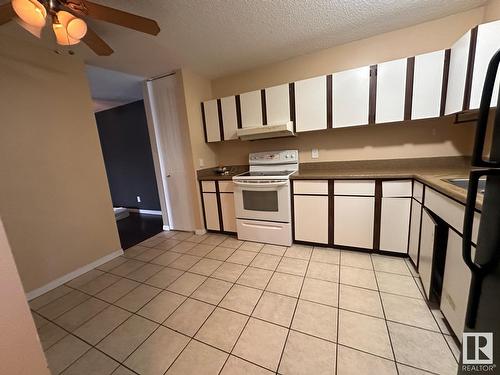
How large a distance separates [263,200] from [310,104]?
1.29m

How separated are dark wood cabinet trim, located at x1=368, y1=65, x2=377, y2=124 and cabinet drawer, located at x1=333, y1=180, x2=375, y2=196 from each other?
684 mm

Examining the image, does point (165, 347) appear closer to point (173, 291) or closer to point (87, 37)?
point (173, 291)

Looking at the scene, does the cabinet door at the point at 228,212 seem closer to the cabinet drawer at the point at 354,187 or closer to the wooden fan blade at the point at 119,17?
the cabinet drawer at the point at 354,187

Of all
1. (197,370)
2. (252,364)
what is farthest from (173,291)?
(252,364)

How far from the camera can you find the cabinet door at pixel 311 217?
7.94ft

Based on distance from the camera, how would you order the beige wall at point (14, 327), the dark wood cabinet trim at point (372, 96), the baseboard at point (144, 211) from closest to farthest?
the beige wall at point (14, 327) < the dark wood cabinet trim at point (372, 96) < the baseboard at point (144, 211)

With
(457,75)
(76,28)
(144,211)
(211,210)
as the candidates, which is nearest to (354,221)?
(457,75)

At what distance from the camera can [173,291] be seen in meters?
1.96

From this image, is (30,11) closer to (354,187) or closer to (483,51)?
(354,187)

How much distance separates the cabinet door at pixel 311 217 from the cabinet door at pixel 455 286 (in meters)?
1.15

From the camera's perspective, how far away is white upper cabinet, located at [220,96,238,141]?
9.55 ft

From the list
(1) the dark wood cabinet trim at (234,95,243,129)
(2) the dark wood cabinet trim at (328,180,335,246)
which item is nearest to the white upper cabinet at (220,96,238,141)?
(1) the dark wood cabinet trim at (234,95,243,129)

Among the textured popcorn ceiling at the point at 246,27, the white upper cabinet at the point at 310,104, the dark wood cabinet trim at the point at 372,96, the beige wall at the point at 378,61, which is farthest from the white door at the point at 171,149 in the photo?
the dark wood cabinet trim at the point at 372,96

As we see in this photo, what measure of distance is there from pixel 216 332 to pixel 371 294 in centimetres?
127
